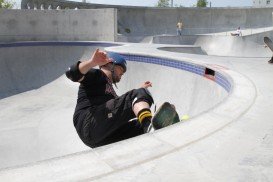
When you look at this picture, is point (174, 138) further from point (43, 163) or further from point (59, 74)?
point (59, 74)

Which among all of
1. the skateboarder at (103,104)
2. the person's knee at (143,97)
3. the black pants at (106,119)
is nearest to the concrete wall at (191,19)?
the skateboarder at (103,104)

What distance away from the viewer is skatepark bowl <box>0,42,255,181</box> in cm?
261

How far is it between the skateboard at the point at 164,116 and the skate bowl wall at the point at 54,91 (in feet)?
3.22

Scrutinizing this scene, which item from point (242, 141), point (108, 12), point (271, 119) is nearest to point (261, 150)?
point (242, 141)

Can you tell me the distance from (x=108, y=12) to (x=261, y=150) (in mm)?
18688

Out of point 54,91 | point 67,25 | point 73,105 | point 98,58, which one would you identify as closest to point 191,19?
point 67,25

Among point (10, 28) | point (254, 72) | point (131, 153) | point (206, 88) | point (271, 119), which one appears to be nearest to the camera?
point (131, 153)

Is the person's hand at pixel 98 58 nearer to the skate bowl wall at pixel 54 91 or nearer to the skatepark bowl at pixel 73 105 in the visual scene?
the skatepark bowl at pixel 73 105

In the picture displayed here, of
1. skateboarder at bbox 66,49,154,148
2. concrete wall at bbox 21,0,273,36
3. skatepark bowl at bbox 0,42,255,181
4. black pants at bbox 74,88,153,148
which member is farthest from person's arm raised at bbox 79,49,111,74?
concrete wall at bbox 21,0,273,36

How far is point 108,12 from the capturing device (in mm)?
20531

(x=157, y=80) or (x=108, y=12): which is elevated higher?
(x=108, y=12)

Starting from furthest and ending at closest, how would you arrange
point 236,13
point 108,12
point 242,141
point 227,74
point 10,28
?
point 236,13
point 108,12
point 10,28
point 227,74
point 242,141

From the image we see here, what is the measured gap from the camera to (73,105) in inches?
475

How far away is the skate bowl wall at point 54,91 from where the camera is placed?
7.86m
